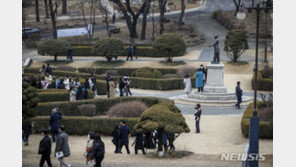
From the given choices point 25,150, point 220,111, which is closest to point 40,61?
point 220,111

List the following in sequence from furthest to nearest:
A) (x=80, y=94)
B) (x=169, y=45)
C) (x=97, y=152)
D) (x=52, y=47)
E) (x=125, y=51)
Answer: (x=125, y=51) < (x=52, y=47) < (x=169, y=45) < (x=80, y=94) < (x=97, y=152)

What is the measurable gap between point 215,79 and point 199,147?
8359mm

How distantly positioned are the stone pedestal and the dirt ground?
3394mm

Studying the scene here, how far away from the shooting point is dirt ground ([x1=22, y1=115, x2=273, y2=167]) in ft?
50.5

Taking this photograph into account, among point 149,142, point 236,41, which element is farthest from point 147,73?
point 149,142

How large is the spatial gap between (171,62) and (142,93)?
8974 mm

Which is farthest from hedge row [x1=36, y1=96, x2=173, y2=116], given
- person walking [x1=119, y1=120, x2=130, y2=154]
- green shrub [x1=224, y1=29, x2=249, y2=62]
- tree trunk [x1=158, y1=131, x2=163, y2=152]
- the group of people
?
the group of people

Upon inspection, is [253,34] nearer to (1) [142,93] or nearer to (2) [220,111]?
(1) [142,93]

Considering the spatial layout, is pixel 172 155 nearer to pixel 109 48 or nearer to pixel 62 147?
pixel 62 147

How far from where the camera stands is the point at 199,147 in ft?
61.5

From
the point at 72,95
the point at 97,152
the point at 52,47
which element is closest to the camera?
the point at 97,152

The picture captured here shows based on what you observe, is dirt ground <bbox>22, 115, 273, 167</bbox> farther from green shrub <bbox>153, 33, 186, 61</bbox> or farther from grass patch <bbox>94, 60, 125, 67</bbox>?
grass patch <bbox>94, 60, 125, 67</bbox>

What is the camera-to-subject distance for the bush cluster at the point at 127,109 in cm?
2303

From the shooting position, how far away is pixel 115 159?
15602mm
